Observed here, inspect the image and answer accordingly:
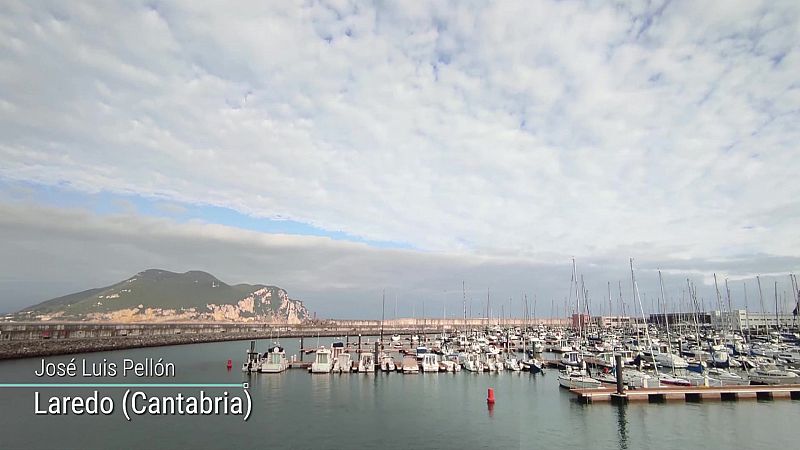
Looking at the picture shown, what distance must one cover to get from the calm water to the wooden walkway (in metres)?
1.00

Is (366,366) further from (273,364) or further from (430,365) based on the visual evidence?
(273,364)

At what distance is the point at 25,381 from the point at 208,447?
27.8 metres

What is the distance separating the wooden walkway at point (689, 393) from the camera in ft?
109

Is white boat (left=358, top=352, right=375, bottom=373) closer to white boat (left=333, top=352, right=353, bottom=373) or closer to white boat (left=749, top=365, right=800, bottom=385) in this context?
white boat (left=333, top=352, right=353, bottom=373)

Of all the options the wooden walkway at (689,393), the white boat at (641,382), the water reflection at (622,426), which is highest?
the white boat at (641,382)

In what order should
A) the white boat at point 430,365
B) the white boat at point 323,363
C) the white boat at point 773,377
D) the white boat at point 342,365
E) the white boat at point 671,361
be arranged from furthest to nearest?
the white boat at point 430,365 < the white boat at point 342,365 < the white boat at point 323,363 < the white boat at point 671,361 < the white boat at point 773,377

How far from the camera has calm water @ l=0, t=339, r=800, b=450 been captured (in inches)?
922

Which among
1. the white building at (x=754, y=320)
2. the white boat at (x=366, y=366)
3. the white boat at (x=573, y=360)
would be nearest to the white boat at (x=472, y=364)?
the white boat at (x=573, y=360)

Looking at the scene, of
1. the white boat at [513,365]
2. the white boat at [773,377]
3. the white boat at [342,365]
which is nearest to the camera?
the white boat at [773,377]

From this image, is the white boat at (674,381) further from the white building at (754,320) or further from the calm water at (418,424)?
the white building at (754,320)

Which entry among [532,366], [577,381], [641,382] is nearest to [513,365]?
[532,366]

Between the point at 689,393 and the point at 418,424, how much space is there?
21.4 meters

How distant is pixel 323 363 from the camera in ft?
153

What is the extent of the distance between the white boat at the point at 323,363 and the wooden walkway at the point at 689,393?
2414 cm
